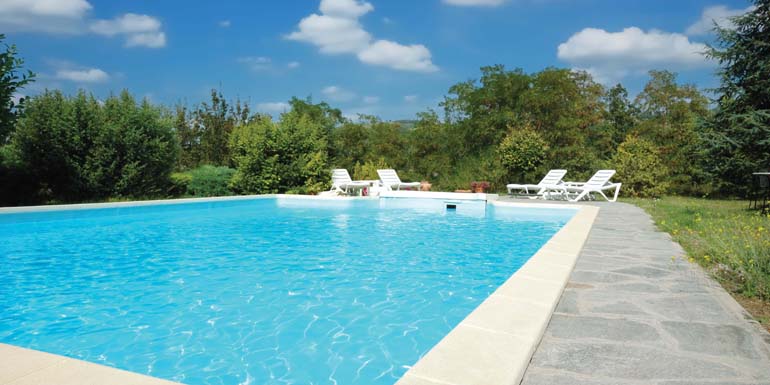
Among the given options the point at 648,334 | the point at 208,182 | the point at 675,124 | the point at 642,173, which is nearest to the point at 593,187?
the point at 642,173

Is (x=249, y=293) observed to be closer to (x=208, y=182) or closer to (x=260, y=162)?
(x=208, y=182)

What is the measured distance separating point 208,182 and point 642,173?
1408 cm

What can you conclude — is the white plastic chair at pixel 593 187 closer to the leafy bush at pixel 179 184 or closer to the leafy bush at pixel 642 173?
the leafy bush at pixel 642 173

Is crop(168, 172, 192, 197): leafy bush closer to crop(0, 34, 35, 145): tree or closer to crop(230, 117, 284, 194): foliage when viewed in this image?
crop(230, 117, 284, 194): foliage

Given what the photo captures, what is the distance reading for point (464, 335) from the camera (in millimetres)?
2350

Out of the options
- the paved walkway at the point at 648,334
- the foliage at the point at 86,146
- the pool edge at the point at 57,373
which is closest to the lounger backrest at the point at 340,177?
the foliage at the point at 86,146

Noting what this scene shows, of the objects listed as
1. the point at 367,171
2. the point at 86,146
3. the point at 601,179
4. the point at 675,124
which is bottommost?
the point at 601,179

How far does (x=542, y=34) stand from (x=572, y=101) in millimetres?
5499

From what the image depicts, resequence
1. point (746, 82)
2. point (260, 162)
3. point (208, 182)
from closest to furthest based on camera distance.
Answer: point (746, 82) < point (208, 182) < point (260, 162)

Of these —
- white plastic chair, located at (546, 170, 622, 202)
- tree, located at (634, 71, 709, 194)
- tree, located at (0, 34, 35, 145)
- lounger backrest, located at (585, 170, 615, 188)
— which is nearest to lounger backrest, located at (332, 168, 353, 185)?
white plastic chair, located at (546, 170, 622, 202)

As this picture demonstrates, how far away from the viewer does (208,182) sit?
14008 millimetres

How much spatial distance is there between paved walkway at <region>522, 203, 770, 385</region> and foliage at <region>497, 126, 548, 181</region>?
39.8 ft

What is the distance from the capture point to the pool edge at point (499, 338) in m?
1.90

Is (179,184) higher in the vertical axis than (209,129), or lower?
lower
